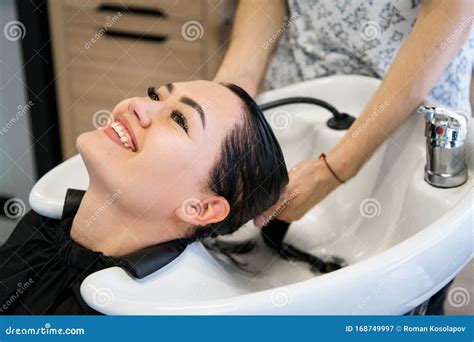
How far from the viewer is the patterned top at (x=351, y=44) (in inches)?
51.1

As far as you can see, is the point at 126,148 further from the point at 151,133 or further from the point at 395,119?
the point at 395,119

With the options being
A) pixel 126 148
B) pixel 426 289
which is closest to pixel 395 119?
pixel 426 289

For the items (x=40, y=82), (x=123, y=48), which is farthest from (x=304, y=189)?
(x=40, y=82)

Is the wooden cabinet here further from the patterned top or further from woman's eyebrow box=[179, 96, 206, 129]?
woman's eyebrow box=[179, 96, 206, 129]

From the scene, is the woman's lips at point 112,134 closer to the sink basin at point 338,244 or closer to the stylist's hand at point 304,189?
the sink basin at point 338,244

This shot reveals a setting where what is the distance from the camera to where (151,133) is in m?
1.03

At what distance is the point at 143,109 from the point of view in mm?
1057

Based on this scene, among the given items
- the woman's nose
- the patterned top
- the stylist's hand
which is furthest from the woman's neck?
the patterned top

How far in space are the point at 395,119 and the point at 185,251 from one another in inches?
16.7

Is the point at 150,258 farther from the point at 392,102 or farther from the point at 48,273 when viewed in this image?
the point at 392,102

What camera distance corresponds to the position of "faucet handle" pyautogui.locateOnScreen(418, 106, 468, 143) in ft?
3.51

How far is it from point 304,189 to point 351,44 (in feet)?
→ 1.01

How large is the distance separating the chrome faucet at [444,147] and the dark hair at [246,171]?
Answer: 229 mm
